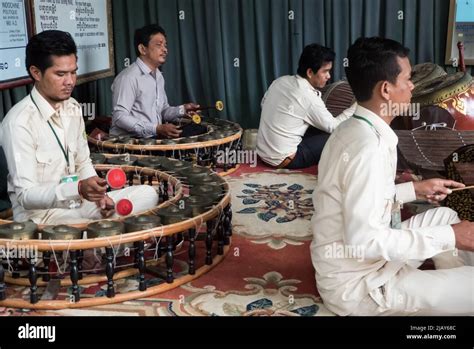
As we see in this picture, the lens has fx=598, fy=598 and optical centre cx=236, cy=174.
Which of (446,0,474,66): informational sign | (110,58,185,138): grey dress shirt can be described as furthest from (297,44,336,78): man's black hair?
(446,0,474,66): informational sign

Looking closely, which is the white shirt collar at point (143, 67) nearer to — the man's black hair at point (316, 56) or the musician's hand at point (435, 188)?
the man's black hair at point (316, 56)

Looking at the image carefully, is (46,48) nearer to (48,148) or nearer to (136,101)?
(48,148)

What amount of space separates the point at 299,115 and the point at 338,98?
0.62 metres

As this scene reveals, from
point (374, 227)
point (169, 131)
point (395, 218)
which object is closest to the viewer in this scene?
point (374, 227)

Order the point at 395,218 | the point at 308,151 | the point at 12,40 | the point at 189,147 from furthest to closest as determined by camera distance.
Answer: the point at 308,151 → the point at 189,147 → the point at 12,40 → the point at 395,218

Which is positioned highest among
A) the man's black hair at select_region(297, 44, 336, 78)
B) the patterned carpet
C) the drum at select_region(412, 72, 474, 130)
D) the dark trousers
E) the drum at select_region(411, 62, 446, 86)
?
the man's black hair at select_region(297, 44, 336, 78)

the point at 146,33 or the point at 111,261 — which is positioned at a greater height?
the point at 146,33

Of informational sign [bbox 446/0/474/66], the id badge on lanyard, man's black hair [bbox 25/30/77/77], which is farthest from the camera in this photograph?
informational sign [bbox 446/0/474/66]

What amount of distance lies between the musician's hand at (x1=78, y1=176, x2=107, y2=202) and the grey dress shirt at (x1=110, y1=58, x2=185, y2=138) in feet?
5.03

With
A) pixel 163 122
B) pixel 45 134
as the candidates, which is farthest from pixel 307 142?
pixel 45 134

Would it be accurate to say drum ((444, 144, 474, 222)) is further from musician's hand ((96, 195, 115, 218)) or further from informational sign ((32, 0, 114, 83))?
informational sign ((32, 0, 114, 83))

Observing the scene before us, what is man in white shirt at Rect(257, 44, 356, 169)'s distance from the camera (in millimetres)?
3518

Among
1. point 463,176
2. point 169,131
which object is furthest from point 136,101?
point 463,176

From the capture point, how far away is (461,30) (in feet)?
14.7
